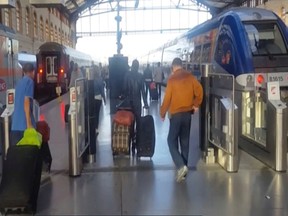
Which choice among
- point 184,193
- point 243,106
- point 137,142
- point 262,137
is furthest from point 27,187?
point 243,106

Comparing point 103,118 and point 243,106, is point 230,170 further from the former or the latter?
point 103,118

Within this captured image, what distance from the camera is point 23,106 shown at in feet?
21.0

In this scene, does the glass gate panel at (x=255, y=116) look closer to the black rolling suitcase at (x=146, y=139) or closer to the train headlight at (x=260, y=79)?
the train headlight at (x=260, y=79)

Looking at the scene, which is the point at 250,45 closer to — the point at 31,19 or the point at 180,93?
the point at 180,93

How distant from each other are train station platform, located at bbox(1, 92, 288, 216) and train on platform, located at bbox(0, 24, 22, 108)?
6.65 m

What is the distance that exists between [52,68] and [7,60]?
10.7 m

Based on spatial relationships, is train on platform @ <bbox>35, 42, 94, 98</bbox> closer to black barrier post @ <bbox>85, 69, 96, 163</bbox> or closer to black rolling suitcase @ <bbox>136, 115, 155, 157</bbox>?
black barrier post @ <bbox>85, 69, 96, 163</bbox>

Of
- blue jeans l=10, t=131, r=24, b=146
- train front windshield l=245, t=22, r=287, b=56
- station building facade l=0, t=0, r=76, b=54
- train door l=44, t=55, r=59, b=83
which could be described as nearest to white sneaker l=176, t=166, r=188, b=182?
blue jeans l=10, t=131, r=24, b=146

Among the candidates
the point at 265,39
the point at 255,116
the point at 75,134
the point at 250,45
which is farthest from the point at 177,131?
the point at 265,39

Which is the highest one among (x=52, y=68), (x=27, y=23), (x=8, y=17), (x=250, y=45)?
(x=27, y=23)

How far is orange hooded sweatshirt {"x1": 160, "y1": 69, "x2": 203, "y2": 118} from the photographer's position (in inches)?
262

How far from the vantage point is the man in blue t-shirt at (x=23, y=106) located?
633 centimetres

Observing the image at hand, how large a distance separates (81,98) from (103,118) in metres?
7.23

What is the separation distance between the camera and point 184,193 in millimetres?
5906
